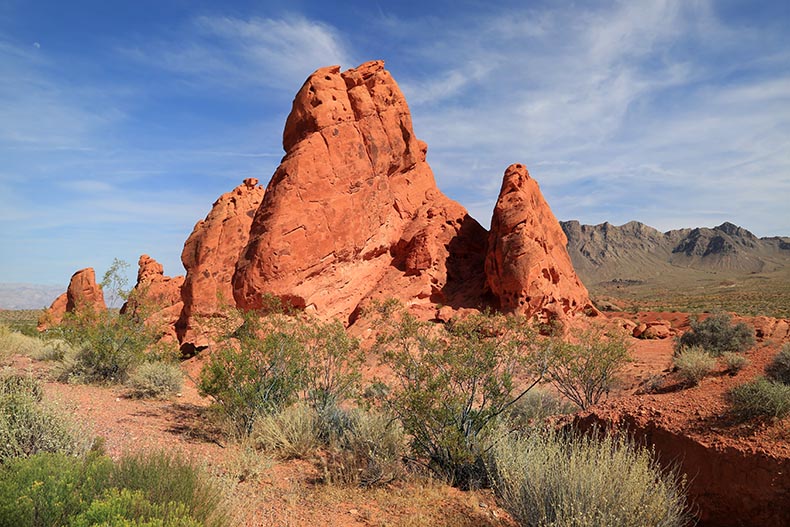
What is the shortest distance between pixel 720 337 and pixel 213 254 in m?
21.9

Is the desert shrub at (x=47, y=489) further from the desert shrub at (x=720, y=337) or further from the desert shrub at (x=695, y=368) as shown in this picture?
the desert shrub at (x=720, y=337)

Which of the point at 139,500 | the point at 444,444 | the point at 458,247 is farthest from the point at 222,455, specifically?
the point at 458,247

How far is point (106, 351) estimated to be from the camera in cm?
1255

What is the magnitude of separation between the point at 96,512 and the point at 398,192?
805 inches

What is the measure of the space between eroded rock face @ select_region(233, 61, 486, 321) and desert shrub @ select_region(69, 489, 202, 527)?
48.6 ft

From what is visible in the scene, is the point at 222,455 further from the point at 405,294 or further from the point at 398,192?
the point at 398,192

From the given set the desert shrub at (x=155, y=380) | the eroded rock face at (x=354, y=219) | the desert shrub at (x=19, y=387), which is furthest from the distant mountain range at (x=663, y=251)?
the desert shrub at (x=19, y=387)

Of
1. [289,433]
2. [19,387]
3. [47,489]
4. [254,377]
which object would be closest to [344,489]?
[289,433]

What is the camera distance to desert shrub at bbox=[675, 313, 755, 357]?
16217 millimetres

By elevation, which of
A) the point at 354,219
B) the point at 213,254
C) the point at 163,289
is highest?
the point at 354,219

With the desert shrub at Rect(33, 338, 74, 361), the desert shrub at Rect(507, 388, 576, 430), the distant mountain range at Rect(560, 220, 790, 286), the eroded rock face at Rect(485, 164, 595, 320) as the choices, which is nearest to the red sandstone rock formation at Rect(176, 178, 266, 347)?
the desert shrub at Rect(33, 338, 74, 361)

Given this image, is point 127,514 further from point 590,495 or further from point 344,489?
point 590,495

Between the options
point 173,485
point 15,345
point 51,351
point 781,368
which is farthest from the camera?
point 15,345

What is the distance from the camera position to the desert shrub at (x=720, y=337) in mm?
16217
